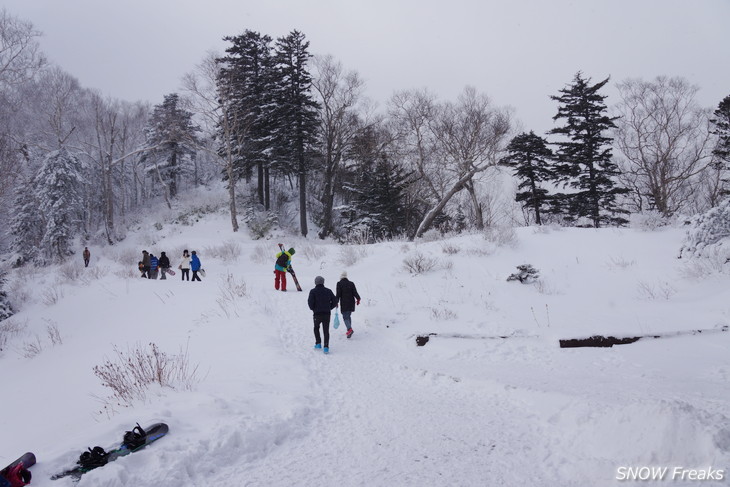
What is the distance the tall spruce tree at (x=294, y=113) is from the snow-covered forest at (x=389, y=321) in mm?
171

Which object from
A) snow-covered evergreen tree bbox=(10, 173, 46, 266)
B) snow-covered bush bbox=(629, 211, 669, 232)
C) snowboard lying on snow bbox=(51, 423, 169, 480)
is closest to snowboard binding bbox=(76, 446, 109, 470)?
snowboard lying on snow bbox=(51, 423, 169, 480)

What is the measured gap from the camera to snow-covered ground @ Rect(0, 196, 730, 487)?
3527mm

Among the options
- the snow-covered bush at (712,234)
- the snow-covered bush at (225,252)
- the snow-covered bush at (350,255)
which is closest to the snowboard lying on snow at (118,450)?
the snow-covered bush at (712,234)

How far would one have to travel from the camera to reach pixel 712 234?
9719 millimetres

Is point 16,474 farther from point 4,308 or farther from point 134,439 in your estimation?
point 4,308

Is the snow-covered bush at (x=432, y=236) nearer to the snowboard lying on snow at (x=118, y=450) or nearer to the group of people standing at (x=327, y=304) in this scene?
the group of people standing at (x=327, y=304)

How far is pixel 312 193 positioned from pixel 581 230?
88.3 ft

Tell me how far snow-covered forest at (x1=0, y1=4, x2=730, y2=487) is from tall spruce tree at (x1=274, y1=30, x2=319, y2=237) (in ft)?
0.56

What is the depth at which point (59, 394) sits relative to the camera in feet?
24.5

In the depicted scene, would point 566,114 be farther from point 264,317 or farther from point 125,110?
point 125,110

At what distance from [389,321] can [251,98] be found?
1008 inches

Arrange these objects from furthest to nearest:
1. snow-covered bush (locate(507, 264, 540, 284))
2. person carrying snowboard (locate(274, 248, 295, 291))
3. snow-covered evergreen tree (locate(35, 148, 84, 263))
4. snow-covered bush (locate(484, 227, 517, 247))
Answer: snow-covered evergreen tree (locate(35, 148, 84, 263)) < snow-covered bush (locate(484, 227, 517, 247)) < person carrying snowboard (locate(274, 248, 295, 291)) < snow-covered bush (locate(507, 264, 540, 284))

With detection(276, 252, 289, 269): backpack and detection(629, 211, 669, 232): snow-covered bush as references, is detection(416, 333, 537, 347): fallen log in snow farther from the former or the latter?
detection(629, 211, 669, 232): snow-covered bush

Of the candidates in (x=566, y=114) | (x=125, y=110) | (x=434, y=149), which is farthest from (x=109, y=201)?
(x=566, y=114)
